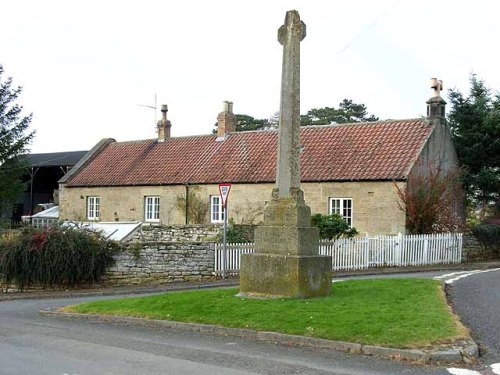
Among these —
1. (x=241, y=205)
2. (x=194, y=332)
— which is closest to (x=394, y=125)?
(x=241, y=205)

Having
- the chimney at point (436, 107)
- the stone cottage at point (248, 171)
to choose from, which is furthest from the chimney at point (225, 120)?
the chimney at point (436, 107)

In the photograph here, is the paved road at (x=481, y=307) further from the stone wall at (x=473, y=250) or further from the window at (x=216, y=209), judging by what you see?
the window at (x=216, y=209)

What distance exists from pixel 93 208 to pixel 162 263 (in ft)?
60.4

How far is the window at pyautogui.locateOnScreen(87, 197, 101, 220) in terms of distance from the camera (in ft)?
120

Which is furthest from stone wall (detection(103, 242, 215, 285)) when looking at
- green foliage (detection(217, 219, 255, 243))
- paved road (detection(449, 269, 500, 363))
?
paved road (detection(449, 269, 500, 363))

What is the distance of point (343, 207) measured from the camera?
27.4m

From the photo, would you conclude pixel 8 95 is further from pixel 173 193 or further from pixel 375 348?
pixel 375 348

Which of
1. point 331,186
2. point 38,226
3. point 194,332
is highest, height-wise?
point 331,186

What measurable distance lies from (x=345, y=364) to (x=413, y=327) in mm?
1796

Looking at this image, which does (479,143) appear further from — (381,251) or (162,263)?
(162,263)

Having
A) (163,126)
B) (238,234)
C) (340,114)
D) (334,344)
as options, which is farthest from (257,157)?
(340,114)

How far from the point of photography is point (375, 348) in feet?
27.8

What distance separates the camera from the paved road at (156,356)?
762 centimetres

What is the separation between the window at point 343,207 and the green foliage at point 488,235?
5998mm
